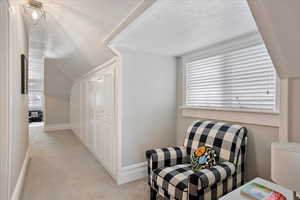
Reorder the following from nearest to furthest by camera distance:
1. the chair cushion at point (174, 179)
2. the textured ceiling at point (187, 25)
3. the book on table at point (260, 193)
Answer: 1. the book on table at point (260, 193)
2. the textured ceiling at point (187, 25)
3. the chair cushion at point (174, 179)

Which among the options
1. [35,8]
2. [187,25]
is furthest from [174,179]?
[35,8]

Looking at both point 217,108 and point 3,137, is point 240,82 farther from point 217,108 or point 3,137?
point 3,137

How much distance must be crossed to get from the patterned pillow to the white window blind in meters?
0.66

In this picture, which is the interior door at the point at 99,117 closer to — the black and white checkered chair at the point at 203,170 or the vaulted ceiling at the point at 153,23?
the vaulted ceiling at the point at 153,23

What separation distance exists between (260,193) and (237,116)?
36.8 inches

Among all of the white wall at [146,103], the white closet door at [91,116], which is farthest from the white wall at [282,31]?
the white closet door at [91,116]

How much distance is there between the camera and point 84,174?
8.36ft

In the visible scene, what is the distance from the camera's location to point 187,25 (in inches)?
62.6

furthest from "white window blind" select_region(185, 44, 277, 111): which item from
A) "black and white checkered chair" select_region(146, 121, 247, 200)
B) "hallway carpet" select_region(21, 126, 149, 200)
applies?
"hallway carpet" select_region(21, 126, 149, 200)

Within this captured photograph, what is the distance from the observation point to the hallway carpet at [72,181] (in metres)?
1.98

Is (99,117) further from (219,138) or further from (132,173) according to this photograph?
(219,138)

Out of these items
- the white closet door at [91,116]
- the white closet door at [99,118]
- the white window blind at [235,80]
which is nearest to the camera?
the white window blind at [235,80]

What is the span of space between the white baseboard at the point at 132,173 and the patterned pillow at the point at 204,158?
3.38ft

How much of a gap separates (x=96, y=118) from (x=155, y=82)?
5.19 feet
